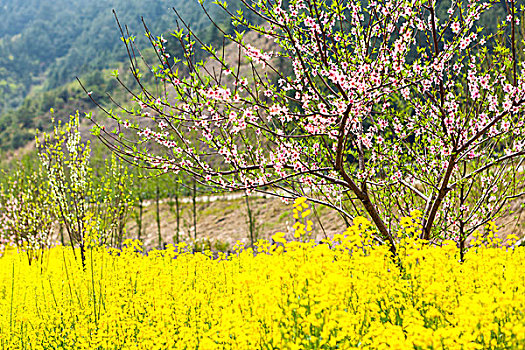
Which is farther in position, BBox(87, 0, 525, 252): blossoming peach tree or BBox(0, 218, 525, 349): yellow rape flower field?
BBox(87, 0, 525, 252): blossoming peach tree

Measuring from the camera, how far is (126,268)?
7344mm

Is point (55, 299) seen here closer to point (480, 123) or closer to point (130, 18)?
point (480, 123)

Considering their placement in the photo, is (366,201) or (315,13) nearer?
(315,13)

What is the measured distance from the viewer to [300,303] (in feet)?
13.8

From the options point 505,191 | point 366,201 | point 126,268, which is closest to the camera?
point 366,201

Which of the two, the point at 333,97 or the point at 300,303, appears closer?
the point at 300,303

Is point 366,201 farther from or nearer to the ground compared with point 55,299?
farther from the ground

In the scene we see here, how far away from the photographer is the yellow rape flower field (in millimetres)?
3352

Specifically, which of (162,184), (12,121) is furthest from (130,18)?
(162,184)

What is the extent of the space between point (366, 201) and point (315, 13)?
258 cm

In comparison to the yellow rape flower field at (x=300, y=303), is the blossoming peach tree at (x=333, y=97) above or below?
above

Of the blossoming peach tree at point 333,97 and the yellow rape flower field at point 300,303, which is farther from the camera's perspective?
the blossoming peach tree at point 333,97

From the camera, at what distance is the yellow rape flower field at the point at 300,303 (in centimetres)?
335

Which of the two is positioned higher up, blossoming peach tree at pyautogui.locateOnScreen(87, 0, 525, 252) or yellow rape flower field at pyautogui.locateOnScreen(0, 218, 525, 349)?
blossoming peach tree at pyautogui.locateOnScreen(87, 0, 525, 252)
